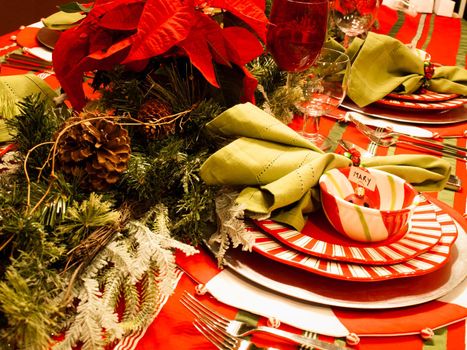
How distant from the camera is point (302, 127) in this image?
0.97 meters

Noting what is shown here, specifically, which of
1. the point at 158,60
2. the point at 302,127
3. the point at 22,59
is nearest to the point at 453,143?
the point at 302,127

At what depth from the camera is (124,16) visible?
697 mm

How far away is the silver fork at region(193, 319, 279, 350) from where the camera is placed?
50 cm

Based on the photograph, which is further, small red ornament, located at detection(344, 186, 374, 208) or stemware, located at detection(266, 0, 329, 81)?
stemware, located at detection(266, 0, 329, 81)

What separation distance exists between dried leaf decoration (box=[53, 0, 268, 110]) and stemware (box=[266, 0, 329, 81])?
0.14 ft

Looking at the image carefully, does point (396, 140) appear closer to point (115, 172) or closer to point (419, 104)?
point (419, 104)

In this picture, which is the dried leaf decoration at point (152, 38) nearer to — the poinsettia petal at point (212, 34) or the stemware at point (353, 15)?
the poinsettia petal at point (212, 34)

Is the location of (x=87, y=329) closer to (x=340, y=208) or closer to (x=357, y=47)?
(x=340, y=208)

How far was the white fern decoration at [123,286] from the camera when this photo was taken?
1.56 feet

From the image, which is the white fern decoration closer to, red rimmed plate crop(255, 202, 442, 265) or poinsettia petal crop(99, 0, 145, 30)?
red rimmed plate crop(255, 202, 442, 265)

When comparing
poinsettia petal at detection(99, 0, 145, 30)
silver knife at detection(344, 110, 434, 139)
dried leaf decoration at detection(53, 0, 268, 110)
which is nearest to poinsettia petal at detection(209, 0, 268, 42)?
dried leaf decoration at detection(53, 0, 268, 110)

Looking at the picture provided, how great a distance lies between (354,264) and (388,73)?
651 millimetres

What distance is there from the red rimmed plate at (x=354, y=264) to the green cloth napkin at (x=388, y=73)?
1.72 feet

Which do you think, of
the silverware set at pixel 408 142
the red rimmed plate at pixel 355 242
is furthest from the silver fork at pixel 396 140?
the red rimmed plate at pixel 355 242
